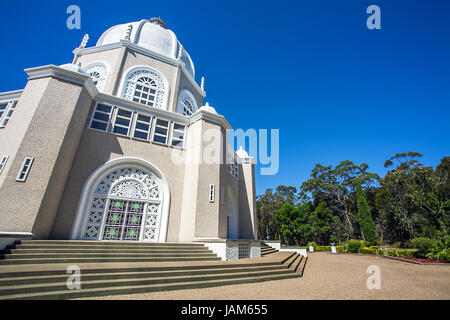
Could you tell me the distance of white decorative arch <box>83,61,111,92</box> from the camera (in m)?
13.0

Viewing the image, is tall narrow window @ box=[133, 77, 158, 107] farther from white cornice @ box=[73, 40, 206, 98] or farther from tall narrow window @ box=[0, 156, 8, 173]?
tall narrow window @ box=[0, 156, 8, 173]

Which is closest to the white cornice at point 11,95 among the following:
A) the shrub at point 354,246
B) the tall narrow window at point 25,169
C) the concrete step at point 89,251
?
the tall narrow window at point 25,169

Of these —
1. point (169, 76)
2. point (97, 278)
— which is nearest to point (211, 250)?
point (97, 278)

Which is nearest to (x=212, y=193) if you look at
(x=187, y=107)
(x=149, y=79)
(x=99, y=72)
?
(x=187, y=107)

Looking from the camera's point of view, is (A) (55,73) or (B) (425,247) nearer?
(A) (55,73)

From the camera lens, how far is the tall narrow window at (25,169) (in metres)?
6.95

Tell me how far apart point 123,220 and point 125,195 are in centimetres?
117

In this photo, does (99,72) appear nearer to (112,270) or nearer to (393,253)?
(112,270)

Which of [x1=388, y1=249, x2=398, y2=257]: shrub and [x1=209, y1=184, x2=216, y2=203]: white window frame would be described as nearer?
[x1=209, y1=184, x2=216, y2=203]: white window frame

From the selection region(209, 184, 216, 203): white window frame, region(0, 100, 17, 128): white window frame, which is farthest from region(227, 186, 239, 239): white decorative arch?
region(0, 100, 17, 128): white window frame

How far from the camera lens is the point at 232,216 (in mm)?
14641

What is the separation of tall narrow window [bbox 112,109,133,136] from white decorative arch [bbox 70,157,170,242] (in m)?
1.70

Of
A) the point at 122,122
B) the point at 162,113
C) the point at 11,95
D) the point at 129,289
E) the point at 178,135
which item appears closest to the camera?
the point at 129,289

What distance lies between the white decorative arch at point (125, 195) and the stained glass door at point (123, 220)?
16 cm
